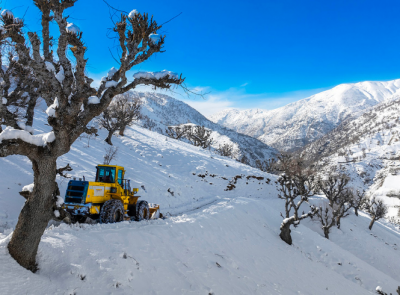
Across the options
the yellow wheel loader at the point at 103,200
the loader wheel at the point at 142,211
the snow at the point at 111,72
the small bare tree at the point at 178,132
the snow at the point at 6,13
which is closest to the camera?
the snow at the point at 6,13

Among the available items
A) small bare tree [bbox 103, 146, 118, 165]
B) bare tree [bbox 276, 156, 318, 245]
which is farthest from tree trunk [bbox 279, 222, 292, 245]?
small bare tree [bbox 103, 146, 118, 165]

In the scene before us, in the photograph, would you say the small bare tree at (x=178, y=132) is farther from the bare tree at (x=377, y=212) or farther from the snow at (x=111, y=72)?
the snow at (x=111, y=72)

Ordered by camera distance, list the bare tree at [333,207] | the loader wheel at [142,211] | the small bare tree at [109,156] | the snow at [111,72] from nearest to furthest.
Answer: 1. the snow at [111,72]
2. the loader wheel at [142,211]
3. the small bare tree at [109,156]
4. the bare tree at [333,207]

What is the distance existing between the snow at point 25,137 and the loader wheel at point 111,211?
5.27 m

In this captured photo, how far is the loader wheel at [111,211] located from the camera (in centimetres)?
848

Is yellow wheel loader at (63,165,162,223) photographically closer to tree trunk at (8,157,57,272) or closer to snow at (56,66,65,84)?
tree trunk at (8,157,57,272)

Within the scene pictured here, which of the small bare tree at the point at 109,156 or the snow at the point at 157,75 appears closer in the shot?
the snow at the point at 157,75

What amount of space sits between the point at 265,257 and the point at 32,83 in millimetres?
17813

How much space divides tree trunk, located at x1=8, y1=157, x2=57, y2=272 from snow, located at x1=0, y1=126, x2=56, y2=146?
349 millimetres

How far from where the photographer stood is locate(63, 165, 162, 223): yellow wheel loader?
27.0ft

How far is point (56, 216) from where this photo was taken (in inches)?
182

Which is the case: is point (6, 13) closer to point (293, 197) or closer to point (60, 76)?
point (60, 76)

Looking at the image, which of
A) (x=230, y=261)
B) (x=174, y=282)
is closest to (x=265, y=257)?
(x=230, y=261)

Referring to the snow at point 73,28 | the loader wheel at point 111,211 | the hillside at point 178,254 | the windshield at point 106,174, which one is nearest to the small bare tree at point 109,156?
the hillside at point 178,254
